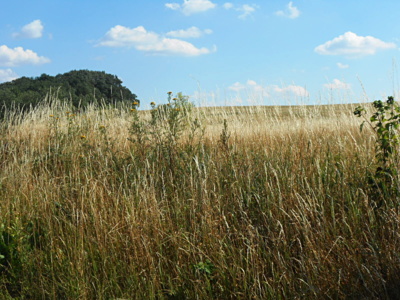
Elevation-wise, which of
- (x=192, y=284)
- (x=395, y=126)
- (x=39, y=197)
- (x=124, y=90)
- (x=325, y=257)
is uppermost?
(x=124, y=90)

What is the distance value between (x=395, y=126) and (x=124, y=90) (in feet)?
58.2

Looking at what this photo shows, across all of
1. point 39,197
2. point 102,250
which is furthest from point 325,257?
point 39,197

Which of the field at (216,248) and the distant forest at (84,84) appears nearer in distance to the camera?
the field at (216,248)

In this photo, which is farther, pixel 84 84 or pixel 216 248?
pixel 84 84

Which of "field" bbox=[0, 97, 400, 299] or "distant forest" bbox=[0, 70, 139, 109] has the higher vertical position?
"distant forest" bbox=[0, 70, 139, 109]

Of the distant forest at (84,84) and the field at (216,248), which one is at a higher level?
the distant forest at (84,84)

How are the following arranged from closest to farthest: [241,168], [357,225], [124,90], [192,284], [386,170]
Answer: [192,284] → [357,225] → [386,170] → [241,168] → [124,90]

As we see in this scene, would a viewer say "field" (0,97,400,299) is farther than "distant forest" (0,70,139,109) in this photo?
No

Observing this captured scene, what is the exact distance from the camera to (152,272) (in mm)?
2775

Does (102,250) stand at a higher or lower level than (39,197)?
lower

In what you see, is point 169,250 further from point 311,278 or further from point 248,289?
point 311,278

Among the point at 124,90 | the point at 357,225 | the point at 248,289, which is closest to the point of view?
the point at 248,289

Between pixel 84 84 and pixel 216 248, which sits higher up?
pixel 84 84

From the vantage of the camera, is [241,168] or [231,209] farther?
[241,168]
